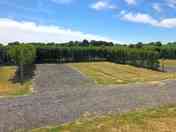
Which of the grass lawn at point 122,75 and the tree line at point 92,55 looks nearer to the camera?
the grass lawn at point 122,75

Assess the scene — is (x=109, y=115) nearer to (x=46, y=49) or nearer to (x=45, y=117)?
(x=45, y=117)

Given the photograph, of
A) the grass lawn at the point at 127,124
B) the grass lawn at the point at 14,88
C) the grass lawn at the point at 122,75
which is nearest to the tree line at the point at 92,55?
the grass lawn at the point at 122,75

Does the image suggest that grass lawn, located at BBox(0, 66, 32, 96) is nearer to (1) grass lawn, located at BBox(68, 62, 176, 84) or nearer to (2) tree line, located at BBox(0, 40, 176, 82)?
(1) grass lawn, located at BBox(68, 62, 176, 84)

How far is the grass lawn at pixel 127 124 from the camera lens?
11031 millimetres

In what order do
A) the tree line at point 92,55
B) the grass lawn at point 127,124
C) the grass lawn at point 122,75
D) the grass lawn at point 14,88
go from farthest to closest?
the tree line at point 92,55
the grass lawn at point 122,75
the grass lawn at point 14,88
the grass lawn at point 127,124

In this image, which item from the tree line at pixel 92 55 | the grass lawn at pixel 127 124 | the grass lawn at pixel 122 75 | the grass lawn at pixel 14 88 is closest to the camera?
the grass lawn at pixel 127 124

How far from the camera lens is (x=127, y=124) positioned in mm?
11734

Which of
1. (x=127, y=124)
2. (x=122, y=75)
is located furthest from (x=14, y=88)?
(x=122, y=75)

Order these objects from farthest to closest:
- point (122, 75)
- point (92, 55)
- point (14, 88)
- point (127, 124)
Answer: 1. point (92, 55)
2. point (122, 75)
3. point (14, 88)
4. point (127, 124)

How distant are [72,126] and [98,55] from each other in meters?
68.0

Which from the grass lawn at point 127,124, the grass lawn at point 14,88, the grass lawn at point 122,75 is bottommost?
the grass lawn at point 122,75

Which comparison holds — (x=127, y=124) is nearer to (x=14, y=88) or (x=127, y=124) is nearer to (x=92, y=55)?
(x=14, y=88)

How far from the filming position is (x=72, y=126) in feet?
38.9

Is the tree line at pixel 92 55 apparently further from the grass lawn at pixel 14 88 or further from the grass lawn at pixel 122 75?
the grass lawn at pixel 14 88
